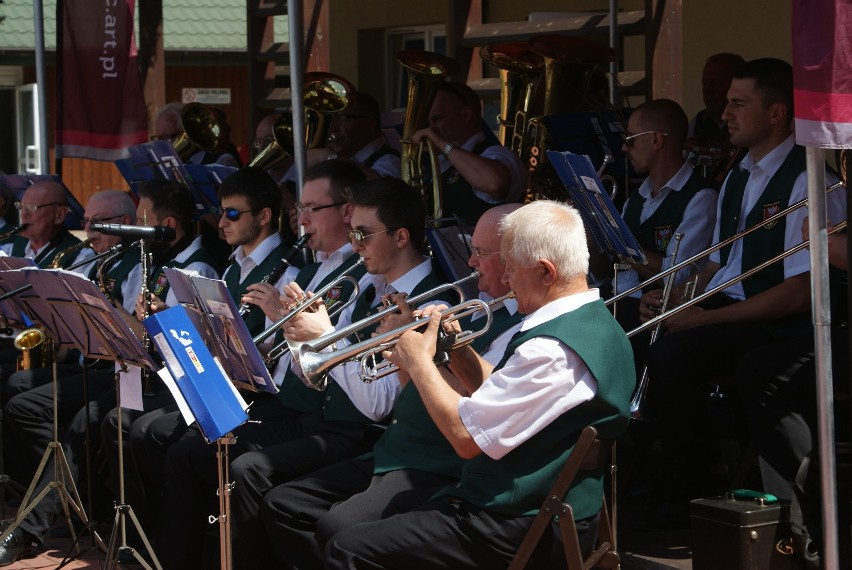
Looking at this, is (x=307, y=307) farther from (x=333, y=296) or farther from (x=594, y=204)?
(x=594, y=204)


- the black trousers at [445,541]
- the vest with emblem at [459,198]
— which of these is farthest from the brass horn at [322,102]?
the black trousers at [445,541]

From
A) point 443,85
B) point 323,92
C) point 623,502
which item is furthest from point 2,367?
point 623,502

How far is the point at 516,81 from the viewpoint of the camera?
21.8 feet

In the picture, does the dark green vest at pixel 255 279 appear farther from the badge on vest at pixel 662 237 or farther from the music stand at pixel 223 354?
the badge on vest at pixel 662 237

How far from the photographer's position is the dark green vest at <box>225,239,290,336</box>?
213 inches

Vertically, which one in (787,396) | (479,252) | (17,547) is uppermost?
(479,252)

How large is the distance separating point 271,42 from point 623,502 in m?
5.79

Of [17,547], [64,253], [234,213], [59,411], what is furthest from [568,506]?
[64,253]

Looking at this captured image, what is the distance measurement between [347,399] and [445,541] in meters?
1.36

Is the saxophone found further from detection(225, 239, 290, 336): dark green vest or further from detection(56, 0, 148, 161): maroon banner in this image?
detection(225, 239, 290, 336): dark green vest

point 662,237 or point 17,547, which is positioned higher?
point 662,237

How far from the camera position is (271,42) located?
9.98 meters

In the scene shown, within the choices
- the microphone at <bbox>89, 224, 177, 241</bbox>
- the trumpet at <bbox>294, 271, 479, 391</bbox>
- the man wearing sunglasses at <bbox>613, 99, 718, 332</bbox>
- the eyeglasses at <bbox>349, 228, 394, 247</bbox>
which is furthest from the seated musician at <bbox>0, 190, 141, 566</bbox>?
the man wearing sunglasses at <bbox>613, 99, 718, 332</bbox>

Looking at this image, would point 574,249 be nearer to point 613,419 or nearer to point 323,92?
point 613,419
